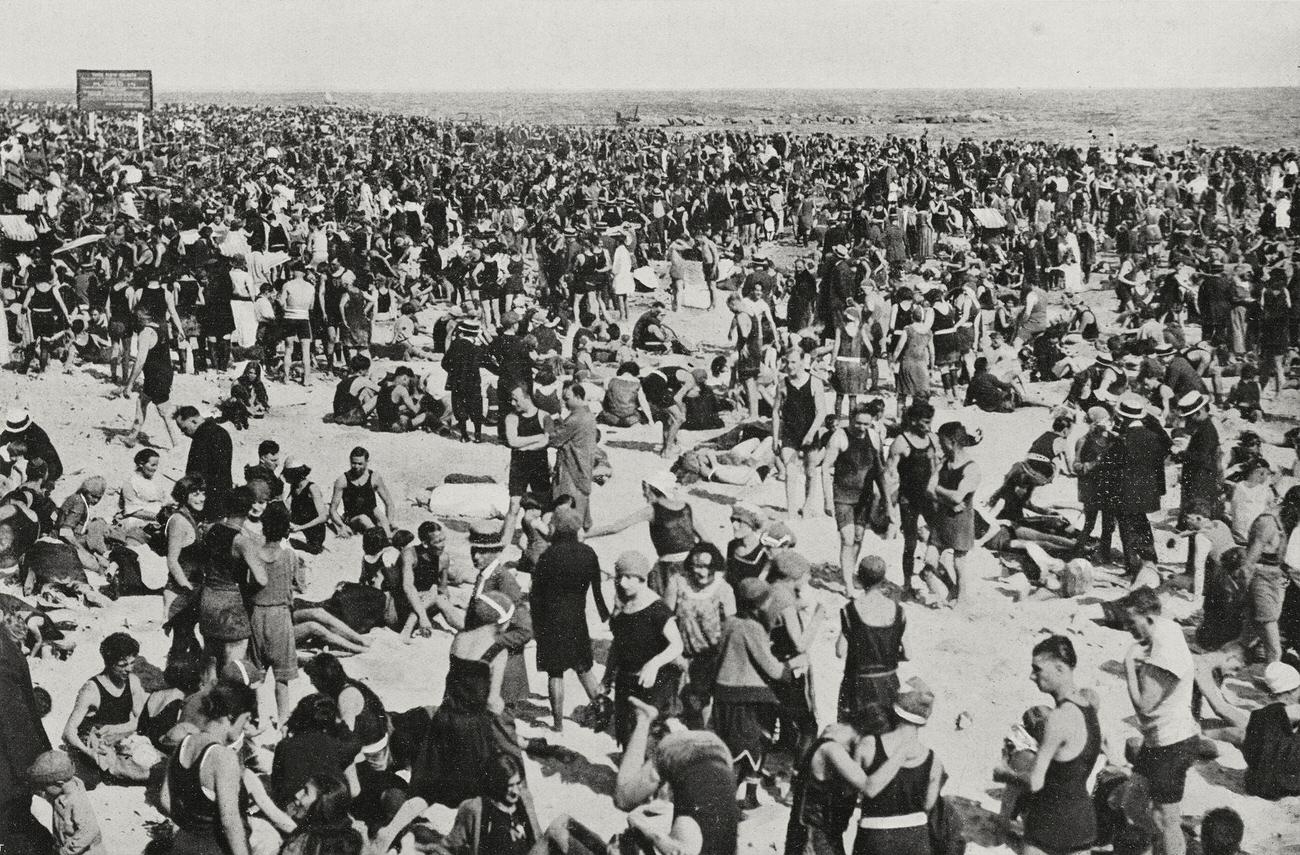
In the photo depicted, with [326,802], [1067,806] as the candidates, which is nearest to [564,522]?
[326,802]

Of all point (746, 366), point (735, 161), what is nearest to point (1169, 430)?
point (746, 366)

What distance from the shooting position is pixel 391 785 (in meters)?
5.84

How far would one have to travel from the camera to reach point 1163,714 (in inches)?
234

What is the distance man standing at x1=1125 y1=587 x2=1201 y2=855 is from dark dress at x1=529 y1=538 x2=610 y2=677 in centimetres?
282

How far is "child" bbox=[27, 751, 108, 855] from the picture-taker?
5254 mm

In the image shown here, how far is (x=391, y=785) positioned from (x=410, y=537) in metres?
3.19

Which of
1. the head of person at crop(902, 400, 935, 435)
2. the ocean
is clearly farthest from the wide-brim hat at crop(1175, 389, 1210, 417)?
the ocean

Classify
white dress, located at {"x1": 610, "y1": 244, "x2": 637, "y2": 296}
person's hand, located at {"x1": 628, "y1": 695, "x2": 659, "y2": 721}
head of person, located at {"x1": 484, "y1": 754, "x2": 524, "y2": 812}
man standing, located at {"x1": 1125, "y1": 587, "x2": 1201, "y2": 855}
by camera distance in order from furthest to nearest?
white dress, located at {"x1": 610, "y1": 244, "x2": 637, "y2": 296} < man standing, located at {"x1": 1125, "y1": 587, "x2": 1201, "y2": 855} < person's hand, located at {"x1": 628, "y1": 695, "x2": 659, "y2": 721} < head of person, located at {"x1": 484, "y1": 754, "x2": 524, "y2": 812}

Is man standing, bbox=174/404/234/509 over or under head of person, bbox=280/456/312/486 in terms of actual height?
over

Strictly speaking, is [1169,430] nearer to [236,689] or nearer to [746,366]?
[746,366]

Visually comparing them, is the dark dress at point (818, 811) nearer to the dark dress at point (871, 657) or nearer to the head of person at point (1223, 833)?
the dark dress at point (871, 657)

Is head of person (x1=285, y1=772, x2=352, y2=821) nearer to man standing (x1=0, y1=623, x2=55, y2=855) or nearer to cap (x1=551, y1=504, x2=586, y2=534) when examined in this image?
man standing (x1=0, y1=623, x2=55, y2=855)

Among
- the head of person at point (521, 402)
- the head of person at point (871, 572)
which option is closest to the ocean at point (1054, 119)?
the head of person at point (521, 402)

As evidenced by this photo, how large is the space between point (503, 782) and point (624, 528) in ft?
10.5
